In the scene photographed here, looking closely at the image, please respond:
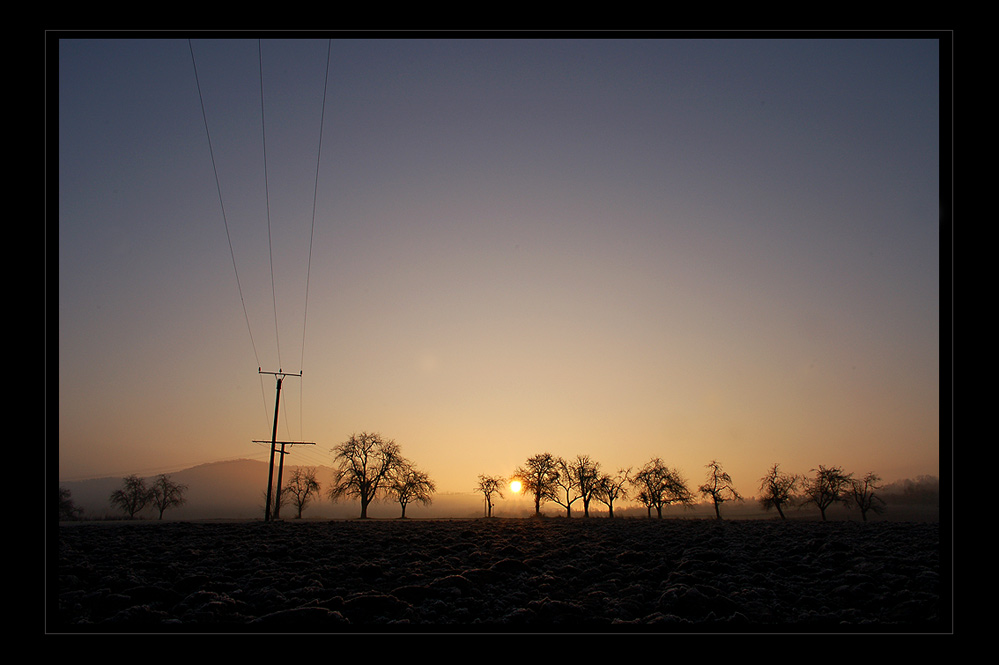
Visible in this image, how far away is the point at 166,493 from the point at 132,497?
5.48m

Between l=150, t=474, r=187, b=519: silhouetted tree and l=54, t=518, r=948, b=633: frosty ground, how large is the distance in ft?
266

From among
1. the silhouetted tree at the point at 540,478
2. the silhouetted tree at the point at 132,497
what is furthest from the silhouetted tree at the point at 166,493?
the silhouetted tree at the point at 540,478

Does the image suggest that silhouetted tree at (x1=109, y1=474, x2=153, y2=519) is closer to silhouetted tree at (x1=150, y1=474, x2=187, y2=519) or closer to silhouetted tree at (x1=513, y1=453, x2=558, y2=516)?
silhouetted tree at (x1=150, y1=474, x2=187, y2=519)

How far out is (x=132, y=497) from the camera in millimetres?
88625

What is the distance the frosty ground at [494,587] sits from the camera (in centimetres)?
1130

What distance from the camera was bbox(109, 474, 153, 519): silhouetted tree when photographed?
286 feet

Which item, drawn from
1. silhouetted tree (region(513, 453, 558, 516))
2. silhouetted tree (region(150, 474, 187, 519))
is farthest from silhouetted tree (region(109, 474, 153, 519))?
silhouetted tree (region(513, 453, 558, 516))

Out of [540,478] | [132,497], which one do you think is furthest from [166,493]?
[540,478]

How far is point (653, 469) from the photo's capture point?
87.8 meters

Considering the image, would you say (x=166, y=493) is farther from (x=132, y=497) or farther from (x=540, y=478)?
(x=540, y=478)

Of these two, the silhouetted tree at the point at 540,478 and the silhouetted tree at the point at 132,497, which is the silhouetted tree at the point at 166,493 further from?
the silhouetted tree at the point at 540,478
